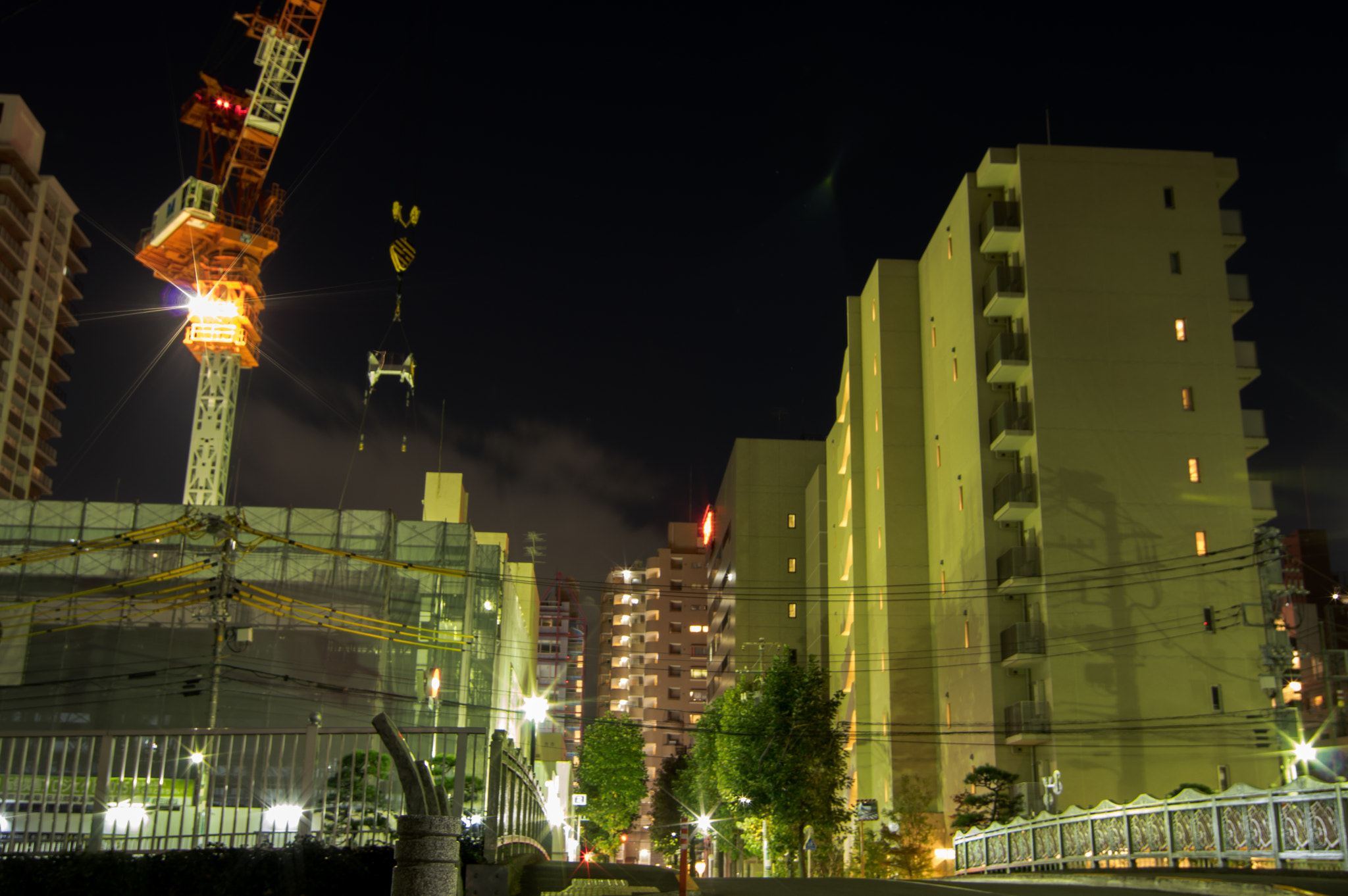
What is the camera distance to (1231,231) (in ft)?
→ 156

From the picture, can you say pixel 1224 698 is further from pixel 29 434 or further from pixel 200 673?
pixel 29 434

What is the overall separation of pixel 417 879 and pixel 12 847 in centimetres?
612

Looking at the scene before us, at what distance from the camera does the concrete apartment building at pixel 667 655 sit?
15100cm

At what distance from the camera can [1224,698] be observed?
42125 mm

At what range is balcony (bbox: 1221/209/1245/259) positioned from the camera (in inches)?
1874

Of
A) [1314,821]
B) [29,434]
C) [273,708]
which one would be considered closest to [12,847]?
[1314,821]

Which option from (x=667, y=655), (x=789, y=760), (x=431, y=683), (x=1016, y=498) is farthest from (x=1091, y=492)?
(x=667, y=655)

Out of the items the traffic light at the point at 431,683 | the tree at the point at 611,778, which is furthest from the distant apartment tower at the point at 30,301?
the traffic light at the point at 431,683

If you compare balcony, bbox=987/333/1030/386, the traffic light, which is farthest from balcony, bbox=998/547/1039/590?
the traffic light

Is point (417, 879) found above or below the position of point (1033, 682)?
below

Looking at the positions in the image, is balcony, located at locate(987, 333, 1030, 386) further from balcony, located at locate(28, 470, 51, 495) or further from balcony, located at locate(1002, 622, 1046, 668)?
balcony, located at locate(28, 470, 51, 495)

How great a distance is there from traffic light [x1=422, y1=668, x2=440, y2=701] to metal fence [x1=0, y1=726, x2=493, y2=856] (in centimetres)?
4542

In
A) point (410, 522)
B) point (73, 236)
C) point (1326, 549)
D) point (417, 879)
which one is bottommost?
point (417, 879)

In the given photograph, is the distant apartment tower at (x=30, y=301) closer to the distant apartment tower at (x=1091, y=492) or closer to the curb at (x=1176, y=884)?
the distant apartment tower at (x=1091, y=492)
